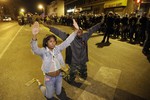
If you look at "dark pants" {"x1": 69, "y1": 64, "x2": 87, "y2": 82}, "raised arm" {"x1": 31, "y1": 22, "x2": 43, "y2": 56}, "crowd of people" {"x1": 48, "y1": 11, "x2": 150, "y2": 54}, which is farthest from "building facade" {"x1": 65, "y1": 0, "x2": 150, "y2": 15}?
"raised arm" {"x1": 31, "y1": 22, "x2": 43, "y2": 56}

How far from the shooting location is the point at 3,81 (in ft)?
16.7

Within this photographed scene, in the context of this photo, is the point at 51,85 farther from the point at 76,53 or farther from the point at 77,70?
the point at 77,70

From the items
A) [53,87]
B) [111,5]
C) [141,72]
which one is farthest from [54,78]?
[111,5]

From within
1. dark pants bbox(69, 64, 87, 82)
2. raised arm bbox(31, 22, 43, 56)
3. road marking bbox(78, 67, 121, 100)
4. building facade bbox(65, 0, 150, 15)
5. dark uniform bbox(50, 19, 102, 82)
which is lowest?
road marking bbox(78, 67, 121, 100)

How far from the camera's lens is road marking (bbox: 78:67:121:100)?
421 centimetres

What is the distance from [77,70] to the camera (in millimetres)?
5266

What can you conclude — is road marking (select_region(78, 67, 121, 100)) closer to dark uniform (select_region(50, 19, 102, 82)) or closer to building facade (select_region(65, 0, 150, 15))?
dark uniform (select_region(50, 19, 102, 82))

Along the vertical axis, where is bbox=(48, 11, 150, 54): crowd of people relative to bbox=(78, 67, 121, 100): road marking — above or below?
above

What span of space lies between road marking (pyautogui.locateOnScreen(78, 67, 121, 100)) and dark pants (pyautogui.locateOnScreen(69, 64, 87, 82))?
411 mm

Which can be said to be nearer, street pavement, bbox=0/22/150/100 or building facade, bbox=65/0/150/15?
street pavement, bbox=0/22/150/100

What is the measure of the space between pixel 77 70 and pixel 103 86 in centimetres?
96

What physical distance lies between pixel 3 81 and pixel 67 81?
1.93 metres

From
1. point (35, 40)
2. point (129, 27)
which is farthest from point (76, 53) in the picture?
point (129, 27)

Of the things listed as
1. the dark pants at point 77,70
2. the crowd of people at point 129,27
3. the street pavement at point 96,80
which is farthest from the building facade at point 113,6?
the dark pants at point 77,70
